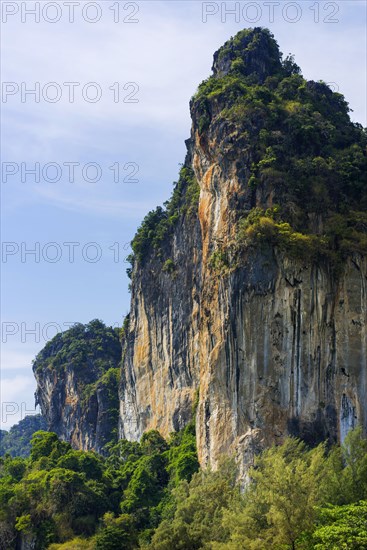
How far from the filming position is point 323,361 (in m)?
42.1

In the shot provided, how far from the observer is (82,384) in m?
81.0

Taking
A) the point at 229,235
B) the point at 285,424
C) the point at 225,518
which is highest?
the point at 229,235

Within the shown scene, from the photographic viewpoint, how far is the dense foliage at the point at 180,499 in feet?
100

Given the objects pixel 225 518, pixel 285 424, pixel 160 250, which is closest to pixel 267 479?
pixel 225 518

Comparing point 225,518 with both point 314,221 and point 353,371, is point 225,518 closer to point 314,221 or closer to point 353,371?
point 353,371

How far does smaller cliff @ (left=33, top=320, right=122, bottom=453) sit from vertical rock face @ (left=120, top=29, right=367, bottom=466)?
21059mm

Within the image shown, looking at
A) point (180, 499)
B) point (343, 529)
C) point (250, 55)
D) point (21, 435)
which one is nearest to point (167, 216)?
point (250, 55)

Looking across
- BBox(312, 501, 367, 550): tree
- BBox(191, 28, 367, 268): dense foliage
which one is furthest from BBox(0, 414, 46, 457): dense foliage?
BBox(312, 501, 367, 550): tree

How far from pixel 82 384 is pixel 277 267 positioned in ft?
137

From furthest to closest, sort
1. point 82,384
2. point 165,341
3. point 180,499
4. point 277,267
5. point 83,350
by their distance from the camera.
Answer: point 83,350, point 82,384, point 165,341, point 277,267, point 180,499

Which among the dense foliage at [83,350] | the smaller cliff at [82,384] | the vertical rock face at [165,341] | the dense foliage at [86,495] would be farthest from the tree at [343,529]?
the dense foliage at [83,350]

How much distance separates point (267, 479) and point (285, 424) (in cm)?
951

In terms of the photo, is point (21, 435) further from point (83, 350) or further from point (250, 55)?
point (250, 55)

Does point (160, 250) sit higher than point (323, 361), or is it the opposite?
point (160, 250)
